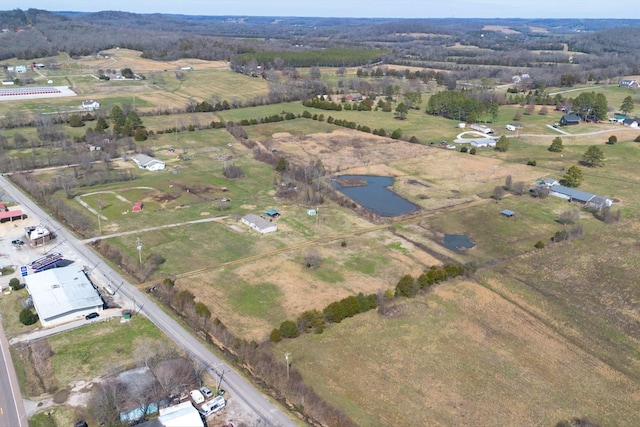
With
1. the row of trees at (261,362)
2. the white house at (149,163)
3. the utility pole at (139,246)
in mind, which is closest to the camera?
the row of trees at (261,362)

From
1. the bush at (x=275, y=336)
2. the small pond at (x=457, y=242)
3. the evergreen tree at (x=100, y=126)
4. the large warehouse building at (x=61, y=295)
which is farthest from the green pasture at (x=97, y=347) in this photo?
the evergreen tree at (x=100, y=126)

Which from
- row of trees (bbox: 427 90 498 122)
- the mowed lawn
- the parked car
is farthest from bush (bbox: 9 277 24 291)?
row of trees (bbox: 427 90 498 122)

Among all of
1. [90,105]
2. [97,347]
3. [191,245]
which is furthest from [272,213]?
[90,105]

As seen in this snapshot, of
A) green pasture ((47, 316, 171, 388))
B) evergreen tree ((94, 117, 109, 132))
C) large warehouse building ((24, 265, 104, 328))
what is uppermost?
evergreen tree ((94, 117, 109, 132))

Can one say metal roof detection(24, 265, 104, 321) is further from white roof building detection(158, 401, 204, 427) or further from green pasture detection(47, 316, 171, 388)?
white roof building detection(158, 401, 204, 427)

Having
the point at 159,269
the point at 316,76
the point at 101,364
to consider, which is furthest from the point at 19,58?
the point at 101,364

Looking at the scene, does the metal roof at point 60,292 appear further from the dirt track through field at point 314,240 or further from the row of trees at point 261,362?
the row of trees at point 261,362

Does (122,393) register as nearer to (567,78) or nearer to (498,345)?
(498,345)

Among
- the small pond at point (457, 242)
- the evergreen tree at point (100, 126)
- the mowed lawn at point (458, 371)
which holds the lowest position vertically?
the small pond at point (457, 242)
